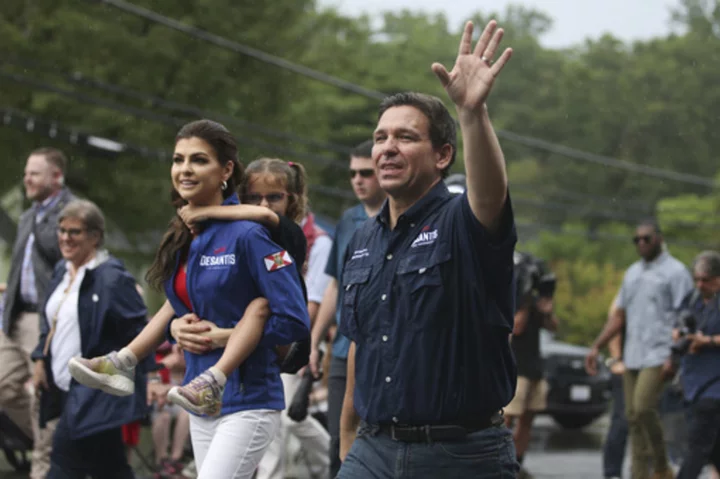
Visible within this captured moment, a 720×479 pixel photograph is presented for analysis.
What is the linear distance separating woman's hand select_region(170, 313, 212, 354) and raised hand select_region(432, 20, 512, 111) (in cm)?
168

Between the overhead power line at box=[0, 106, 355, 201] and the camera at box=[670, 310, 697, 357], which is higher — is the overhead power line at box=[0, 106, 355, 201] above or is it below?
above

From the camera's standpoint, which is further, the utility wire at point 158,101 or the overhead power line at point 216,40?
the utility wire at point 158,101

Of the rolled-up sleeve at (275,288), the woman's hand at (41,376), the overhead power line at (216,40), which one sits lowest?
the woman's hand at (41,376)

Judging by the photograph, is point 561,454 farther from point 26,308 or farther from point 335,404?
point 335,404

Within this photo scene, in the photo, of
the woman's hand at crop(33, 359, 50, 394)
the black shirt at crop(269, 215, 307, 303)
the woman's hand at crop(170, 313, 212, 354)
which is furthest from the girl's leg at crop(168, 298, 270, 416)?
the woman's hand at crop(33, 359, 50, 394)

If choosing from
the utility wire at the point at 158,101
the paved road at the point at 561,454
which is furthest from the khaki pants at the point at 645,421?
the utility wire at the point at 158,101

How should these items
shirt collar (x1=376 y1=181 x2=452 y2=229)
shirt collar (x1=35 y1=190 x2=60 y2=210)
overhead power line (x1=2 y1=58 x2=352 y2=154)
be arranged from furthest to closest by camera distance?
overhead power line (x1=2 y1=58 x2=352 y2=154), shirt collar (x1=35 y1=190 x2=60 y2=210), shirt collar (x1=376 y1=181 x2=452 y2=229)

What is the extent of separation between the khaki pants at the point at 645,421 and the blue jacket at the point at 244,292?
615 centimetres

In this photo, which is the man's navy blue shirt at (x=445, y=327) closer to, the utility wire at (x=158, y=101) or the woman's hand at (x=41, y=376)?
the woman's hand at (x=41, y=376)

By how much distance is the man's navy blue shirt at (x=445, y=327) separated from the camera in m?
4.15

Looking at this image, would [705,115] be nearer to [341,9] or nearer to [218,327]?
[341,9]

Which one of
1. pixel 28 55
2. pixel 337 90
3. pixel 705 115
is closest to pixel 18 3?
pixel 28 55

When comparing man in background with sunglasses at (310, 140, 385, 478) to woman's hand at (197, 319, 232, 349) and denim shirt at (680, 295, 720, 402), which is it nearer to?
woman's hand at (197, 319, 232, 349)

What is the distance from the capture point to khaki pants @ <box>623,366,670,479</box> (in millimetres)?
10664
